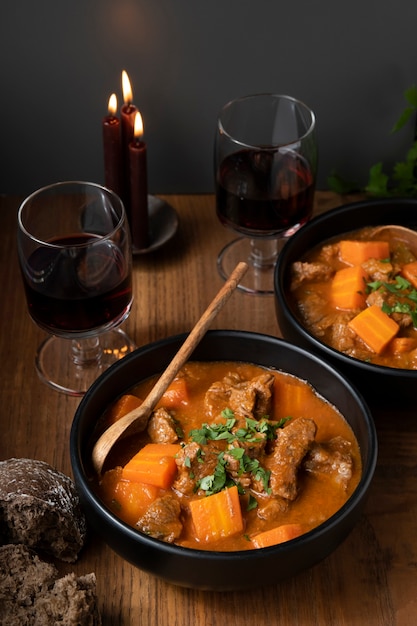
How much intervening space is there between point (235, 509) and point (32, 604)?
20.3 inches

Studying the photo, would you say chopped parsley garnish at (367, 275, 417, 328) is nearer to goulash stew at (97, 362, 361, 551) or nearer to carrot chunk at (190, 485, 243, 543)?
goulash stew at (97, 362, 361, 551)

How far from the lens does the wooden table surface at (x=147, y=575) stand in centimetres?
234

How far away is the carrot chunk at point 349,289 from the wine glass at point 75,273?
0.65m

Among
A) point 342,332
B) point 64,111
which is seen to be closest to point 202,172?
point 64,111

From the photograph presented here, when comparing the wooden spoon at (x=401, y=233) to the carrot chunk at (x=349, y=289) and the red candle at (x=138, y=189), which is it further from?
the red candle at (x=138, y=189)

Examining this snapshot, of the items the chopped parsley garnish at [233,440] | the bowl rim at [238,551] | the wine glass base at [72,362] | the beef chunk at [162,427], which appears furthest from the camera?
the wine glass base at [72,362]

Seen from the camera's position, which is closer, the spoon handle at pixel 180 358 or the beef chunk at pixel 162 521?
the beef chunk at pixel 162 521

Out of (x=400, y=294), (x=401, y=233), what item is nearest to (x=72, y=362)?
(x=400, y=294)

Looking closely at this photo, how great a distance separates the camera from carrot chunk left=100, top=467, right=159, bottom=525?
2.31m

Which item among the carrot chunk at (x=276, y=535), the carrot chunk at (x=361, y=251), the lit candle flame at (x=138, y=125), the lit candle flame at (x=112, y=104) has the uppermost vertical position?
the lit candle flame at (x=112, y=104)

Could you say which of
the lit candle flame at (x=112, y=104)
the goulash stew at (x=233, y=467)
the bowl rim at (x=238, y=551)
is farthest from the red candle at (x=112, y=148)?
the goulash stew at (x=233, y=467)

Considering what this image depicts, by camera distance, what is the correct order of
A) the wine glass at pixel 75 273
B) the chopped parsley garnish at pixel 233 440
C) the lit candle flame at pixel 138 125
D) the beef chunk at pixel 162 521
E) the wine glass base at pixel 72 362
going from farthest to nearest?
the lit candle flame at pixel 138 125, the wine glass base at pixel 72 362, the wine glass at pixel 75 273, the chopped parsley garnish at pixel 233 440, the beef chunk at pixel 162 521

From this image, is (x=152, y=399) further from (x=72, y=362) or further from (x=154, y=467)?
(x=72, y=362)

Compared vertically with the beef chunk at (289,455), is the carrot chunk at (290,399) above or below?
below
